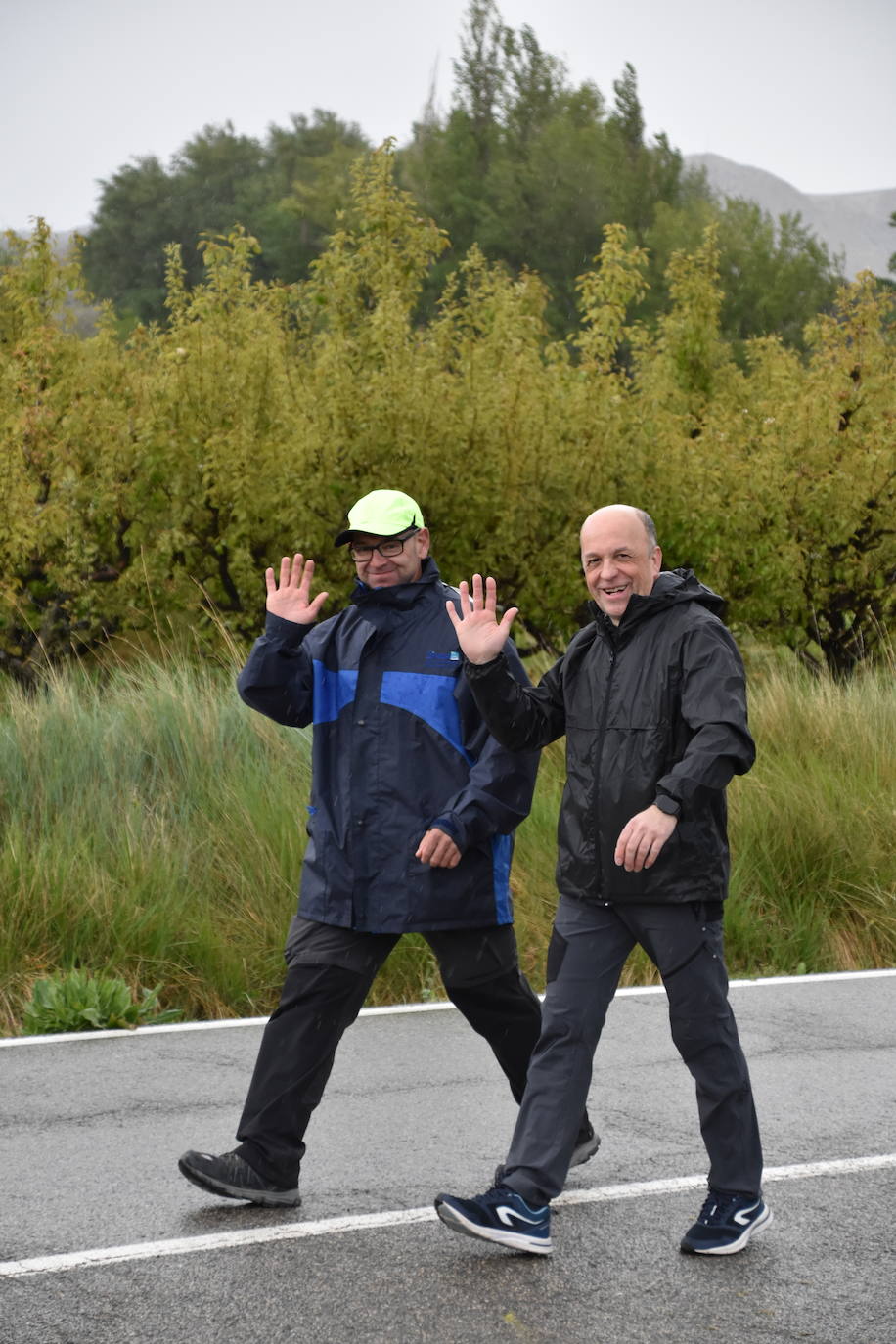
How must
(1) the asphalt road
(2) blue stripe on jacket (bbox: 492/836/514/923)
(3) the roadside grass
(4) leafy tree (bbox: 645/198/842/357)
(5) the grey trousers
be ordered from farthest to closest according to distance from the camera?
1. (4) leafy tree (bbox: 645/198/842/357)
2. (3) the roadside grass
3. (2) blue stripe on jacket (bbox: 492/836/514/923)
4. (5) the grey trousers
5. (1) the asphalt road

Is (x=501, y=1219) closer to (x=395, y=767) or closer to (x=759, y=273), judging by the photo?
(x=395, y=767)

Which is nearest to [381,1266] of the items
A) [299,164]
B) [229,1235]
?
[229,1235]

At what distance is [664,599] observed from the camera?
14.5 feet

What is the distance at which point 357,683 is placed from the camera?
4750 mm

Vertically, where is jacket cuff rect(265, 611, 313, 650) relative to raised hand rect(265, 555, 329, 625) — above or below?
below

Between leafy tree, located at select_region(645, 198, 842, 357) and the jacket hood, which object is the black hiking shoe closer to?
the jacket hood

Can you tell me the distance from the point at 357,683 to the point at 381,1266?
1.52m

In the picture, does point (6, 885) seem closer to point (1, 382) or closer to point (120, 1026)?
point (120, 1026)

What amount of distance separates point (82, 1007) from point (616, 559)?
3442 mm

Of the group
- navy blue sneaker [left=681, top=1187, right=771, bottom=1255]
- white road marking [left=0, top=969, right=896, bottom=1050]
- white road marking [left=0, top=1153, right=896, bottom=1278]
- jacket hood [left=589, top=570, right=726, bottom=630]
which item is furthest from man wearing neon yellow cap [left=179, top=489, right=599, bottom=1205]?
white road marking [left=0, top=969, right=896, bottom=1050]

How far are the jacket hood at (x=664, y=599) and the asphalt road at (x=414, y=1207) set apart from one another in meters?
1.60

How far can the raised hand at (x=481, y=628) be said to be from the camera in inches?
177

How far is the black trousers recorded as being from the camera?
181 inches

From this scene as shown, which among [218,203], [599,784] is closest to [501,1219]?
[599,784]
